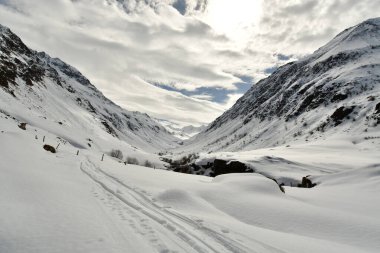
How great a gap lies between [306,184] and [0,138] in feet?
85.1

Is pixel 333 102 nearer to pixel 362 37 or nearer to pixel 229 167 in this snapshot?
pixel 229 167

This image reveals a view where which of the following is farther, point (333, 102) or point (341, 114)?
point (333, 102)

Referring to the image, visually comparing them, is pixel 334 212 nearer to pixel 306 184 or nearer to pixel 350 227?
pixel 350 227

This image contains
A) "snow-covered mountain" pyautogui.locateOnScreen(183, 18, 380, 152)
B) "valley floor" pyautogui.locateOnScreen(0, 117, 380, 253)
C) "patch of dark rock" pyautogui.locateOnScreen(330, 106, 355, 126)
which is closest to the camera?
"valley floor" pyautogui.locateOnScreen(0, 117, 380, 253)

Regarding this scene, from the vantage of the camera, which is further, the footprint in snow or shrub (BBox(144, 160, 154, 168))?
shrub (BBox(144, 160, 154, 168))

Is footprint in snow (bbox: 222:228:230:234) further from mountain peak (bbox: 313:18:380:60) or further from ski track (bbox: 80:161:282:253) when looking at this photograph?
mountain peak (bbox: 313:18:380:60)

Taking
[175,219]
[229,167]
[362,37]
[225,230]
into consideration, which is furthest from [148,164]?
[362,37]

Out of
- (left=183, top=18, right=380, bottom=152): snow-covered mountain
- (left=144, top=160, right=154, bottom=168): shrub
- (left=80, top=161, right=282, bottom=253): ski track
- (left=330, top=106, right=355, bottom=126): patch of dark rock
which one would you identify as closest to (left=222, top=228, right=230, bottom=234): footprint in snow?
(left=80, top=161, right=282, bottom=253): ski track

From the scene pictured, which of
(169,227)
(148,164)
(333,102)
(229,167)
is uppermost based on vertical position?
(333,102)

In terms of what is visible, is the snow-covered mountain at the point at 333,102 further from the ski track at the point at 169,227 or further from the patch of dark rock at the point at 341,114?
the ski track at the point at 169,227

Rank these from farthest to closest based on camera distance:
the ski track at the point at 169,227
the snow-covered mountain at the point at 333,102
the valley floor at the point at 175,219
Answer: the snow-covered mountain at the point at 333,102, the ski track at the point at 169,227, the valley floor at the point at 175,219

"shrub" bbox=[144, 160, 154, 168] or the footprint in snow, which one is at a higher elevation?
"shrub" bbox=[144, 160, 154, 168]

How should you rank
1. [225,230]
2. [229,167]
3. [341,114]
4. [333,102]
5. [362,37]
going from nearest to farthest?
1. [225,230]
2. [229,167]
3. [341,114]
4. [333,102]
5. [362,37]

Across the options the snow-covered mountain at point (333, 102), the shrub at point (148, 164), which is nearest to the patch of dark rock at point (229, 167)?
the snow-covered mountain at point (333, 102)
